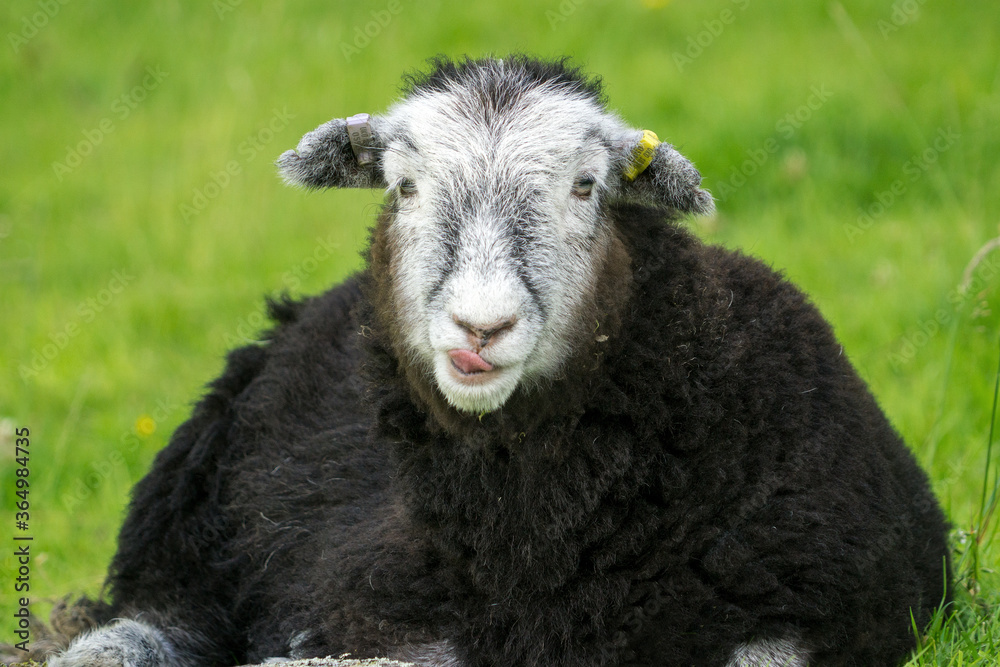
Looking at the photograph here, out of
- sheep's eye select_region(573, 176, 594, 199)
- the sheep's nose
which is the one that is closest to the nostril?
the sheep's nose

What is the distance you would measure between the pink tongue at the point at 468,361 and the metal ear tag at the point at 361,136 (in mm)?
1210

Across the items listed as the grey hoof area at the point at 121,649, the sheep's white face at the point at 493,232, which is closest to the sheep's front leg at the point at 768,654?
the sheep's white face at the point at 493,232

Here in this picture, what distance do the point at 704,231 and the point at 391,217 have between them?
5.80m

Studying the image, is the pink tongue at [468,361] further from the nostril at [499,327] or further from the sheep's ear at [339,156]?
the sheep's ear at [339,156]

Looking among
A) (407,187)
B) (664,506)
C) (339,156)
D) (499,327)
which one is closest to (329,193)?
(339,156)

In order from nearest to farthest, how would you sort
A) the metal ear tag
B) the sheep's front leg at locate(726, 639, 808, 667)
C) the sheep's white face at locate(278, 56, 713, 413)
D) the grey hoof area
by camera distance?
the sheep's white face at locate(278, 56, 713, 413) < the sheep's front leg at locate(726, 639, 808, 667) < the metal ear tag < the grey hoof area

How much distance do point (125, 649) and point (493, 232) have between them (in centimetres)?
296

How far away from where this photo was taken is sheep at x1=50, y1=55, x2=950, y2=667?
3.86 m

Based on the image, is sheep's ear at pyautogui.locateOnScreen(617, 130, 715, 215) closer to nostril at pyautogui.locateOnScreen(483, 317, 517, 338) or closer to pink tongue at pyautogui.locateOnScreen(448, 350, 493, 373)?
nostril at pyautogui.locateOnScreen(483, 317, 517, 338)

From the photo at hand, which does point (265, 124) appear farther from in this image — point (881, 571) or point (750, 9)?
point (881, 571)

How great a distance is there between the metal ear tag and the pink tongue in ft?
3.97

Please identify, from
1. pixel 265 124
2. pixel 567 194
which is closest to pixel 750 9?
pixel 265 124

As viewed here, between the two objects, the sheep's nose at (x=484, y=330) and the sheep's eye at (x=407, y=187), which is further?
the sheep's eye at (x=407, y=187)

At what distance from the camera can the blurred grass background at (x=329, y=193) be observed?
768 cm
